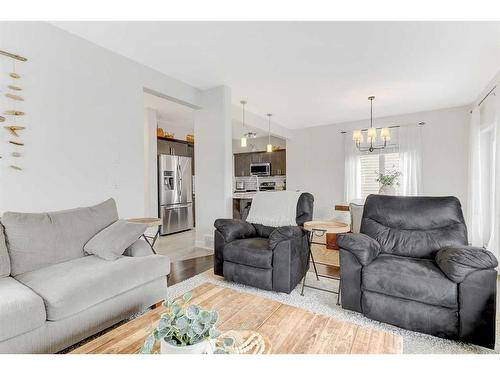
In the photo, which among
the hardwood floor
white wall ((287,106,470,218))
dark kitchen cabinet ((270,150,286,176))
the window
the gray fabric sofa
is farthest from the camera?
dark kitchen cabinet ((270,150,286,176))

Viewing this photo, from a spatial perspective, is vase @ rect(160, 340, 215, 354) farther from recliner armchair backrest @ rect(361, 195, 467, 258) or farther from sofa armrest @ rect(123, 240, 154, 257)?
recliner armchair backrest @ rect(361, 195, 467, 258)

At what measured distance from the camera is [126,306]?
1976 millimetres

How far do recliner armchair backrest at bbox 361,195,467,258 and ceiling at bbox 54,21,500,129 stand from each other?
1.68 metres

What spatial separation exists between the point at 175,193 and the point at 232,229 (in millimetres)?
3230

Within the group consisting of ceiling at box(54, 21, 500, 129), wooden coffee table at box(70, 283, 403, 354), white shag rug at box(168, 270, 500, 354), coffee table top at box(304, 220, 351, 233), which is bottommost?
white shag rug at box(168, 270, 500, 354)

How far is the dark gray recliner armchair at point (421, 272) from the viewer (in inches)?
65.6

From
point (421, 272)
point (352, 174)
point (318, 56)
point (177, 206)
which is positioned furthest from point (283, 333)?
point (352, 174)

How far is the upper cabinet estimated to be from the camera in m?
7.61

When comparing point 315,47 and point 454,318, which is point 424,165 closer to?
point 315,47

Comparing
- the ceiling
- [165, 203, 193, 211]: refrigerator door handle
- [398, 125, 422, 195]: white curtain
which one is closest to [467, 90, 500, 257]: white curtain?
the ceiling

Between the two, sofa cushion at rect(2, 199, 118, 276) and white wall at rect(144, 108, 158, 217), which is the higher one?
white wall at rect(144, 108, 158, 217)

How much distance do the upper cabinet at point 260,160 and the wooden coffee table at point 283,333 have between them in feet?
20.2

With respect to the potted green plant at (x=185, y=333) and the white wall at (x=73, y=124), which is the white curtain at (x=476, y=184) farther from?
the white wall at (x=73, y=124)

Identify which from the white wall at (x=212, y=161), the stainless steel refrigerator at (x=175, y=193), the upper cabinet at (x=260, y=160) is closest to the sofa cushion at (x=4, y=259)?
the white wall at (x=212, y=161)
